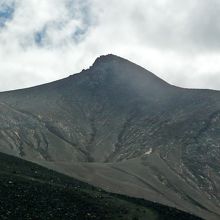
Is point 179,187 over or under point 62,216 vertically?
over

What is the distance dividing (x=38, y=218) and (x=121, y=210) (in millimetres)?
15730

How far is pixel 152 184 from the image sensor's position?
598ft

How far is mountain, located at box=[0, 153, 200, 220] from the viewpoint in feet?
202

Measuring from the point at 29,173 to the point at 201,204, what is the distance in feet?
350

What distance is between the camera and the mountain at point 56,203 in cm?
6153

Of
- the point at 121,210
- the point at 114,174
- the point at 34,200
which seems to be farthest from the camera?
the point at 114,174

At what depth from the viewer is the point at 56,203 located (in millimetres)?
67375

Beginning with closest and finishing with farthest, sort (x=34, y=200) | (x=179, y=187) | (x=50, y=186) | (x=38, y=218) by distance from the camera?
(x=38, y=218) → (x=34, y=200) → (x=50, y=186) → (x=179, y=187)

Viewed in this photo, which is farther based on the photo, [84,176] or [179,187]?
[179,187]

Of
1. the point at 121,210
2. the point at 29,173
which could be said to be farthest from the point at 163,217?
the point at 29,173

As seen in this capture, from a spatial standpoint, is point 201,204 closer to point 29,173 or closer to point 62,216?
point 29,173

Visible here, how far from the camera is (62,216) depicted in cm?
6219

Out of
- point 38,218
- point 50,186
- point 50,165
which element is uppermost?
point 50,165

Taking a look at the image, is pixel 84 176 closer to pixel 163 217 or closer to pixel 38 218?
pixel 163 217
